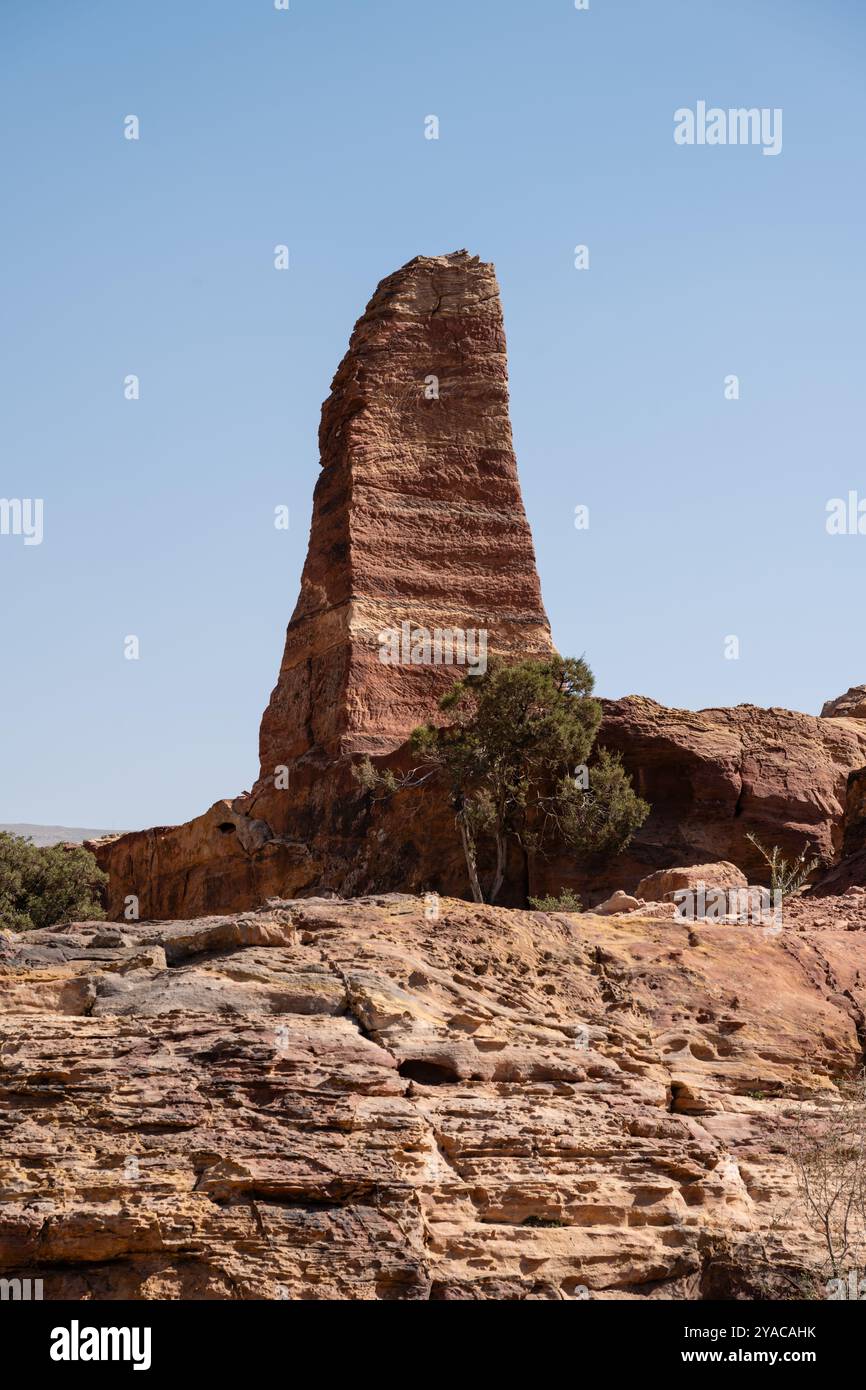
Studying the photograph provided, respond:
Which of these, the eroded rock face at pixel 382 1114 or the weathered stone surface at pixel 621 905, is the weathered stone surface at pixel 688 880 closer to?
the weathered stone surface at pixel 621 905

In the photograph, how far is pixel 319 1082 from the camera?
14.4m

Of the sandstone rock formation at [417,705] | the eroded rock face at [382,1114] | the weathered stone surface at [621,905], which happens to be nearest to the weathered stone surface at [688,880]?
the weathered stone surface at [621,905]

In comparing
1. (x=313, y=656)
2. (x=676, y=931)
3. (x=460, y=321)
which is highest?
(x=460, y=321)

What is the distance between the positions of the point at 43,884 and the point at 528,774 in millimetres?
12909

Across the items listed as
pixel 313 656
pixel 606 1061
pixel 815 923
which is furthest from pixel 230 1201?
pixel 313 656

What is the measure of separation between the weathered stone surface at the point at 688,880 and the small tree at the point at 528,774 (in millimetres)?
5091

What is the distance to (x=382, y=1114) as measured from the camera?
562 inches

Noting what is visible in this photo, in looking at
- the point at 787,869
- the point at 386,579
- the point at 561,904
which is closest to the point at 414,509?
the point at 386,579

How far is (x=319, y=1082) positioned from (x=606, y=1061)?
3.44 m

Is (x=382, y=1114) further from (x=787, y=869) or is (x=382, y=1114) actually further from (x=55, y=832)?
(x=55, y=832)

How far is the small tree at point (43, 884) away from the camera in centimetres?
3584

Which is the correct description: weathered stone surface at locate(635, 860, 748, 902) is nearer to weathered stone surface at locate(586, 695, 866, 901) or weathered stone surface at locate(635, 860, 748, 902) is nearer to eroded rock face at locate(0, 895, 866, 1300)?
eroded rock face at locate(0, 895, 866, 1300)

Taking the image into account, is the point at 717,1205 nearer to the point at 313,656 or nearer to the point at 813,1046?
the point at 813,1046

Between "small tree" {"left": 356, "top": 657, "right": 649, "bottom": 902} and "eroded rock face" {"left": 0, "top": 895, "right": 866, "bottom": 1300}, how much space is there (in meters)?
9.52
